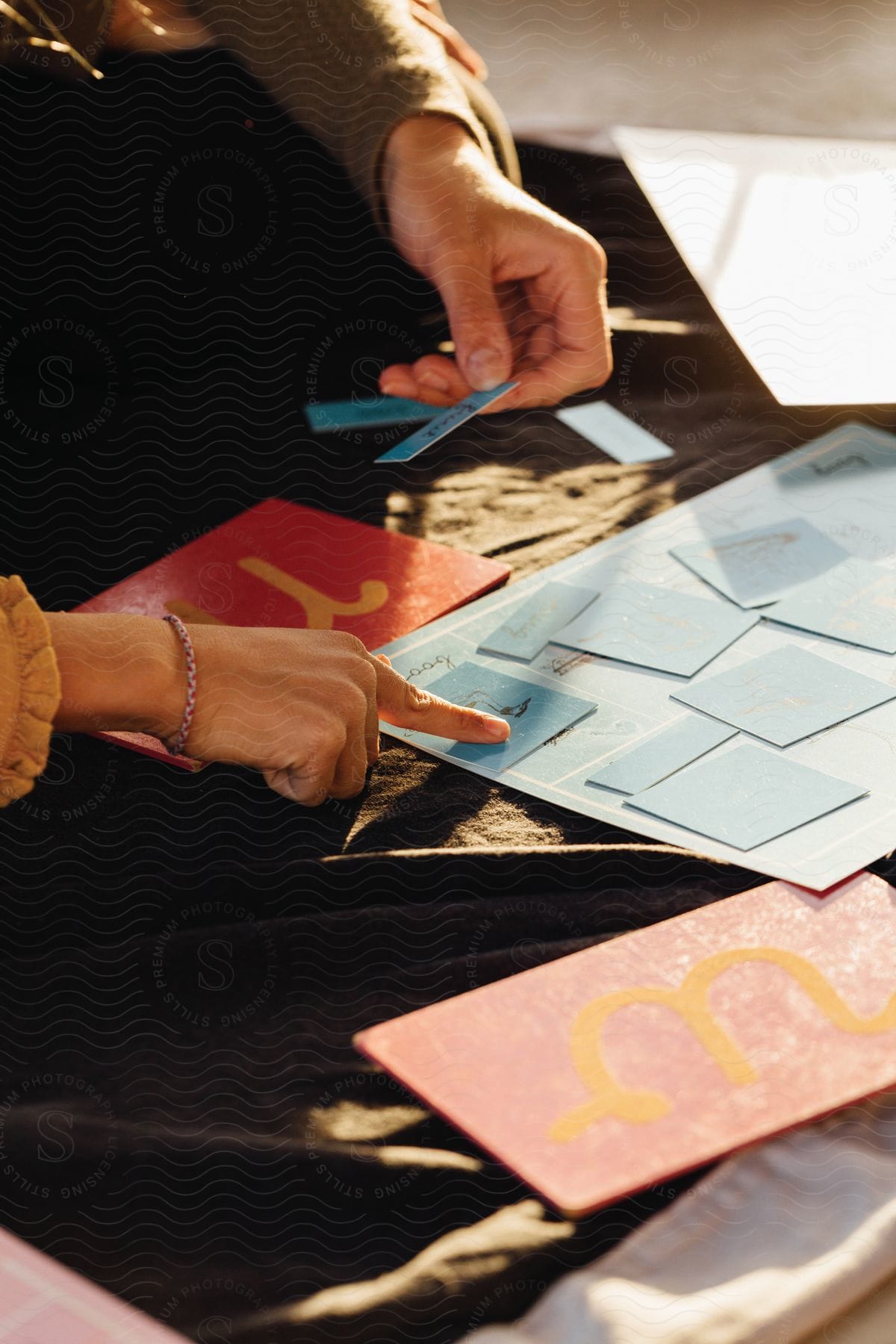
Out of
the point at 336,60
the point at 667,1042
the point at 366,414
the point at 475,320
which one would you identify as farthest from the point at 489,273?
the point at 667,1042

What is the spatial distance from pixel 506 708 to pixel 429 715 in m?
0.07

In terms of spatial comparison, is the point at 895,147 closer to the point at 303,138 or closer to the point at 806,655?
the point at 303,138

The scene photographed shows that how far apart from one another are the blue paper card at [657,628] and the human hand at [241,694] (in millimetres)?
187

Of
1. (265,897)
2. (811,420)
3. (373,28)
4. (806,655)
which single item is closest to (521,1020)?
(265,897)

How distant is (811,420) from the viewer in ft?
3.79

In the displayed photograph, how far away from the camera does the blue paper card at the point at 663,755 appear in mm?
773

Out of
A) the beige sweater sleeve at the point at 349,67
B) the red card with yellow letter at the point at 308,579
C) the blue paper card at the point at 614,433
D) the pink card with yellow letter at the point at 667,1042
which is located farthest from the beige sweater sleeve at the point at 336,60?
the pink card with yellow letter at the point at 667,1042

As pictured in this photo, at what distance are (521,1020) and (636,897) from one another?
4.3 inches

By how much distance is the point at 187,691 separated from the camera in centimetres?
75

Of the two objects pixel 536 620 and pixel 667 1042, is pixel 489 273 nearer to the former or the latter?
pixel 536 620

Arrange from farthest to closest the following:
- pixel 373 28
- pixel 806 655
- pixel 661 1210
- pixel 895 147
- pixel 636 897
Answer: pixel 895 147
pixel 373 28
pixel 806 655
pixel 636 897
pixel 661 1210

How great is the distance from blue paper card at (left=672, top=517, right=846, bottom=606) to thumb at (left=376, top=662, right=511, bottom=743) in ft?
0.81

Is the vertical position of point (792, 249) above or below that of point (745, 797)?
above

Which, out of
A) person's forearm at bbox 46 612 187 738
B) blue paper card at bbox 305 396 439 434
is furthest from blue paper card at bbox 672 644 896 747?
blue paper card at bbox 305 396 439 434
